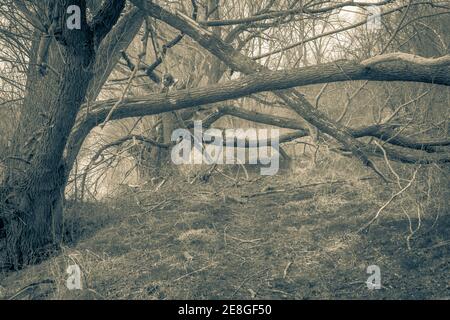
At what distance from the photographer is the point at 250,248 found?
538 cm

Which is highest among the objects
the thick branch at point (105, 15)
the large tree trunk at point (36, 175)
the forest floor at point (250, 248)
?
the thick branch at point (105, 15)

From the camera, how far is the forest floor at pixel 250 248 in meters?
4.54

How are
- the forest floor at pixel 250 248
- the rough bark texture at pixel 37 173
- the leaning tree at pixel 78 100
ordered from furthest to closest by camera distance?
the rough bark texture at pixel 37 173 < the leaning tree at pixel 78 100 < the forest floor at pixel 250 248

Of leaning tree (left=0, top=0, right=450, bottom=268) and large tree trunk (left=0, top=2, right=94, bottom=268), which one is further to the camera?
large tree trunk (left=0, top=2, right=94, bottom=268)

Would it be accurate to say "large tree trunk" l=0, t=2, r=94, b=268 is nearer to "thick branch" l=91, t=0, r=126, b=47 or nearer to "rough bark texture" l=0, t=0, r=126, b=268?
"rough bark texture" l=0, t=0, r=126, b=268

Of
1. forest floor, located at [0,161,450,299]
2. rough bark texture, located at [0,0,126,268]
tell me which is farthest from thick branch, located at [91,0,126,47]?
forest floor, located at [0,161,450,299]

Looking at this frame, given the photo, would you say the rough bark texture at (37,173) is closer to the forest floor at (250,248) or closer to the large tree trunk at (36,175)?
the large tree trunk at (36,175)

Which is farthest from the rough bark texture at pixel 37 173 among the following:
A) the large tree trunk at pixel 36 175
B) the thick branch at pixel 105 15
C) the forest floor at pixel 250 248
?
the thick branch at pixel 105 15

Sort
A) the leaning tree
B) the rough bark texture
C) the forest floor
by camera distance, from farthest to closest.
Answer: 1. the rough bark texture
2. the leaning tree
3. the forest floor

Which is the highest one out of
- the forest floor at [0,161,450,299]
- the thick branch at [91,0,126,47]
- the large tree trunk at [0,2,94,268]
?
the thick branch at [91,0,126,47]

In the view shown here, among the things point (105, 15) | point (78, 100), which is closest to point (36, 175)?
point (78, 100)

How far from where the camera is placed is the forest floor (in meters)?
4.54

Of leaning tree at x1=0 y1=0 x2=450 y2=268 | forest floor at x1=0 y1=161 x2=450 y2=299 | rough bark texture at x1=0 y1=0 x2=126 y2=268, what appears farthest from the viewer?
rough bark texture at x1=0 y1=0 x2=126 y2=268
